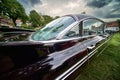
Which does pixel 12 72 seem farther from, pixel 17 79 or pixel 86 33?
pixel 86 33

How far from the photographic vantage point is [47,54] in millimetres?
1908

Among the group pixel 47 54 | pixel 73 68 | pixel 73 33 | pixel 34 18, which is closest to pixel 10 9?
pixel 34 18

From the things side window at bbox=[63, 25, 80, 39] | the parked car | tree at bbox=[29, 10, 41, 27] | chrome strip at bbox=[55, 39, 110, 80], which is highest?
tree at bbox=[29, 10, 41, 27]

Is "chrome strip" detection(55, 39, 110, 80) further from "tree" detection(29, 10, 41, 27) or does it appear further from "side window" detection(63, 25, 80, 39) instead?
"tree" detection(29, 10, 41, 27)

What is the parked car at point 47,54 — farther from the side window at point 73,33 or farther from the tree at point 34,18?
the tree at point 34,18

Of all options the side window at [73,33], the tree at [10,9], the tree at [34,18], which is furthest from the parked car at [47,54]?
the tree at [34,18]

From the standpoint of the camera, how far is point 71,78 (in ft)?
6.93

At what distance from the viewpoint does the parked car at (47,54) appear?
1.37 meters

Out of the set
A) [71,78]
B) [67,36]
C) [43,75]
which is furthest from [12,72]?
[67,36]

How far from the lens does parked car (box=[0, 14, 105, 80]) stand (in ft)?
4.51

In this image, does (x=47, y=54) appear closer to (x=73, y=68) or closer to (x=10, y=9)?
(x=73, y=68)

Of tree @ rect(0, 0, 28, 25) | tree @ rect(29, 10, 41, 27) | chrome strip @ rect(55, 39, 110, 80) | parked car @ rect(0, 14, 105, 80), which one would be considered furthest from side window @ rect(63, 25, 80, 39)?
tree @ rect(29, 10, 41, 27)

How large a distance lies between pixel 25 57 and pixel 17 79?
0.26 metres

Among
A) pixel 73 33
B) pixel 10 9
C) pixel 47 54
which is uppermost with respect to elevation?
pixel 10 9
